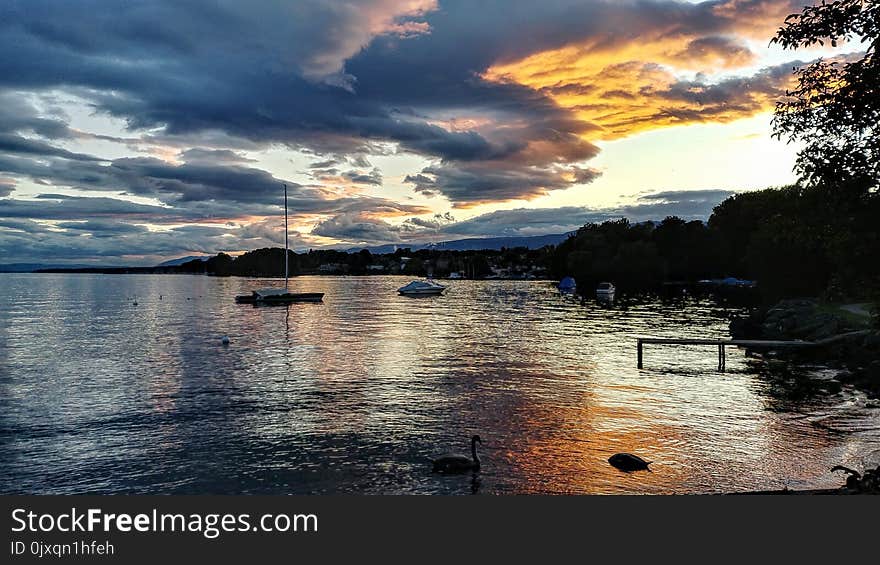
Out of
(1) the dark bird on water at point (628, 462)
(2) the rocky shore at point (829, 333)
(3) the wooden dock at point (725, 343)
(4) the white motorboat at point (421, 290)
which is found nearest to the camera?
(1) the dark bird on water at point (628, 462)

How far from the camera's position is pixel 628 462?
2253 cm

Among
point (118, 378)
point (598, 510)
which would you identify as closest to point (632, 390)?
point (598, 510)

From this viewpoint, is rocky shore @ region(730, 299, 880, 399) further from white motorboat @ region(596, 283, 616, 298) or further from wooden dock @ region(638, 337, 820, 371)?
white motorboat @ region(596, 283, 616, 298)

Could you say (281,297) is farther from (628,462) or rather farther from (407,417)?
(628,462)

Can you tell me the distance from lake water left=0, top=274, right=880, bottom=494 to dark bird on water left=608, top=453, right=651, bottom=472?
1.71ft

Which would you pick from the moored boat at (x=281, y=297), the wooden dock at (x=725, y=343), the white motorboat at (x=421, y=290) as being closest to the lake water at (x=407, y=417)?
the wooden dock at (x=725, y=343)

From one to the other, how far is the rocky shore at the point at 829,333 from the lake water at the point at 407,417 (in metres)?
2.93

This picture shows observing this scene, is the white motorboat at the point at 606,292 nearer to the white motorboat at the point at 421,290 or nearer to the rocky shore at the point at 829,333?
the white motorboat at the point at 421,290

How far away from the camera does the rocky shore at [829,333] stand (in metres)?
41.4

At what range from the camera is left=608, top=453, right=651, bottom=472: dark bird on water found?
2242 cm

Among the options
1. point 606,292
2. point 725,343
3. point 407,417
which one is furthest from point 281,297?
point 407,417

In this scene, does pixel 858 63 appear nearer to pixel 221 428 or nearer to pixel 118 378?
pixel 221 428

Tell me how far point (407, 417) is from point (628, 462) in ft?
40.1

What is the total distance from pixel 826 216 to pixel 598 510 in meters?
11.8
